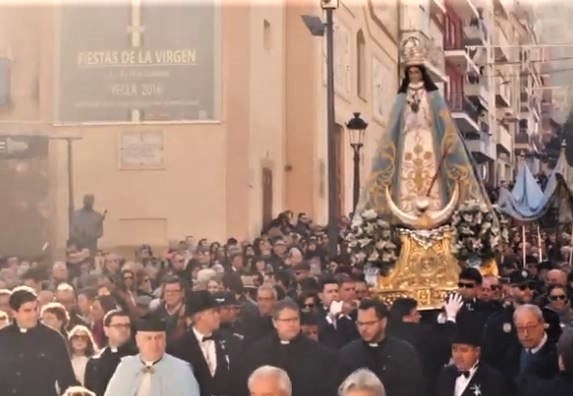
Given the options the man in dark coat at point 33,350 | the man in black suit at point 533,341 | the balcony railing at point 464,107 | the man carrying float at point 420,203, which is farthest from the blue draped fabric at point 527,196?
the man in dark coat at point 33,350

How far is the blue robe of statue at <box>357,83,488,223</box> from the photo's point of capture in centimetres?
742

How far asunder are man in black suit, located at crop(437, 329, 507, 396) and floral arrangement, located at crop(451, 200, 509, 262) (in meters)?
2.26

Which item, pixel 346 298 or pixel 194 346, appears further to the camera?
pixel 346 298

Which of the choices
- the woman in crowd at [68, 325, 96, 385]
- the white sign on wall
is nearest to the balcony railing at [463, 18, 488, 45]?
the white sign on wall

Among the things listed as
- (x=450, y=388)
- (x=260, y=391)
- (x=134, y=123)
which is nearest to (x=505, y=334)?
(x=450, y=388)

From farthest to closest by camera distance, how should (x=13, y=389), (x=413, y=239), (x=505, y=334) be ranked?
(x=413, y=239) < (x=13, y=389) < (x=505, y=334)

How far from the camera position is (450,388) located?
4.98 m

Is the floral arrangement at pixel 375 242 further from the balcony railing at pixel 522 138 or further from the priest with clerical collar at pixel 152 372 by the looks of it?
the priest with clerical collar at pixel 152 372

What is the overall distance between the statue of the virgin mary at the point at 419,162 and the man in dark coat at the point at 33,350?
2.31 meters

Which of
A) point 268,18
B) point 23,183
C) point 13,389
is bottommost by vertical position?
point 13,389

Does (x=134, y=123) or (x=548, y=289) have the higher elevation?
(x=134, y=123)

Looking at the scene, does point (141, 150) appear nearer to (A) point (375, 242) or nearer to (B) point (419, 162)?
(A) point (375, 242)

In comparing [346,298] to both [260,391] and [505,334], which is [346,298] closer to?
[505,334]

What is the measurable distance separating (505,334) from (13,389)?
211 centimetres
